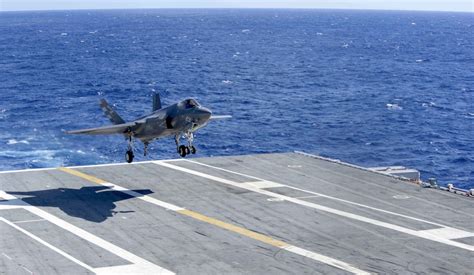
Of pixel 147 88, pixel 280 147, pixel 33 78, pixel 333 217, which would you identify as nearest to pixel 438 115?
pixel 280 147

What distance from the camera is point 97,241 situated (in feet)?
141

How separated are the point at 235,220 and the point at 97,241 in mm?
10308

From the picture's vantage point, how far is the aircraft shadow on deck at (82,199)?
→ 4944 cm

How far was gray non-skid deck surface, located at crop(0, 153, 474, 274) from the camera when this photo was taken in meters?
39.3

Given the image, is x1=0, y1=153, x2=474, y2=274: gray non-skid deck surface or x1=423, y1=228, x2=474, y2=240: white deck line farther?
x1=423, y1=228, x2=474, y2=240: white deck line

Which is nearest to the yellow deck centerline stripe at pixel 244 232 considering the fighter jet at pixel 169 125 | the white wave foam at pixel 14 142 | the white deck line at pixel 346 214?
the fighter jet at pixel 169 125

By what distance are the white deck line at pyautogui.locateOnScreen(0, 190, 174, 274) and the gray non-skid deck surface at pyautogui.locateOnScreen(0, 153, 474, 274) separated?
42cm

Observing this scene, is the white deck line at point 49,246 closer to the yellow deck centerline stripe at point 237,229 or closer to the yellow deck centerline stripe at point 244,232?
the yellow deck centerline stripe at point 244,232

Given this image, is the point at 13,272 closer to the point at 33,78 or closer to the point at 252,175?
Answer: the point at 252,175

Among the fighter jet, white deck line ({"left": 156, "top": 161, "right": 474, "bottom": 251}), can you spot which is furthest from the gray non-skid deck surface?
the fighter jet

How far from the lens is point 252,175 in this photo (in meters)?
63.0

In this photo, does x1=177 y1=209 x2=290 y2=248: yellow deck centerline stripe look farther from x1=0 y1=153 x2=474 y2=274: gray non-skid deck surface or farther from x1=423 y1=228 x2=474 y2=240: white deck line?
x1=423 y1=228 x2=474 y2=240: white deck line

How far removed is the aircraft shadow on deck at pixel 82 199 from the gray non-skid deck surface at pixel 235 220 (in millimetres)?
78

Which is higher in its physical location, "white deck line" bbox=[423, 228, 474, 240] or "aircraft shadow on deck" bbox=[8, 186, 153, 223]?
"white deck line" bbox=[423, 228, 474, 240]
